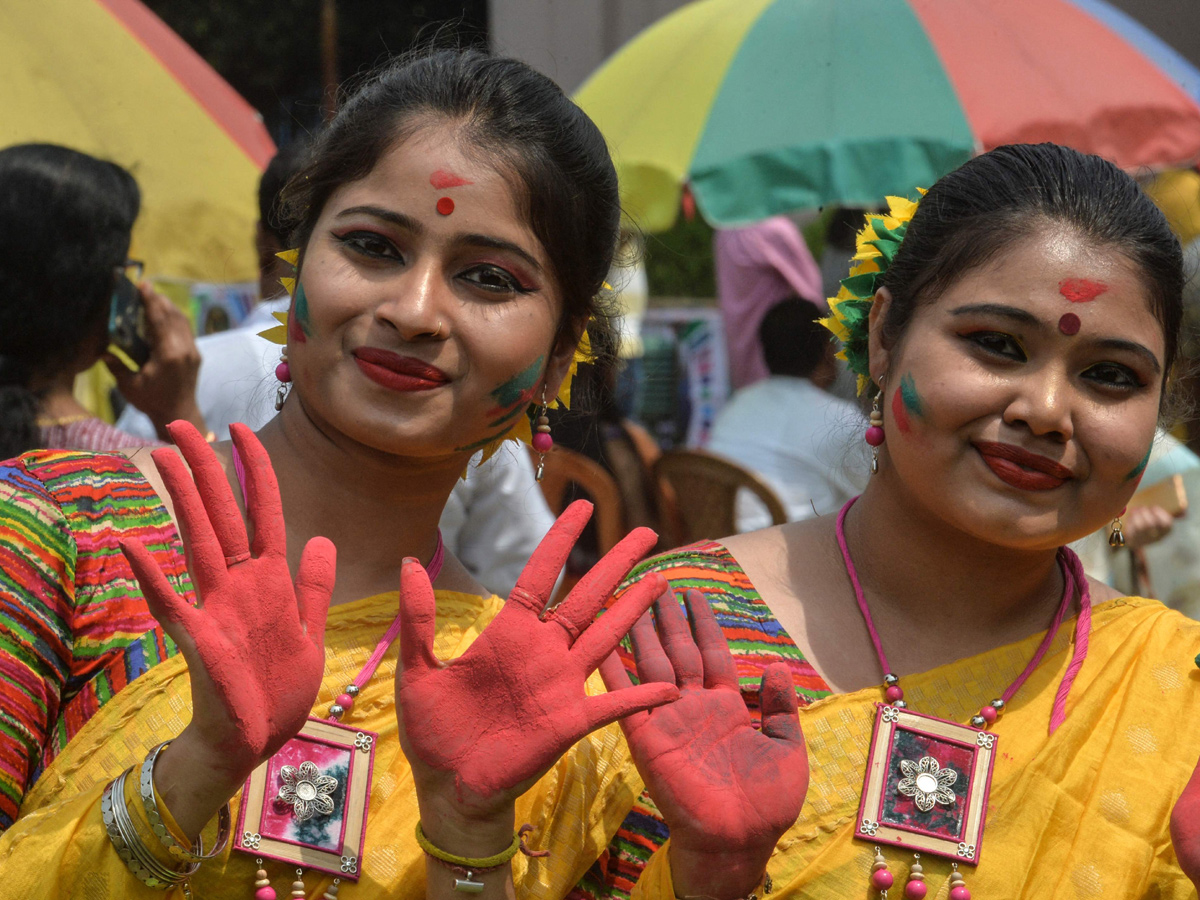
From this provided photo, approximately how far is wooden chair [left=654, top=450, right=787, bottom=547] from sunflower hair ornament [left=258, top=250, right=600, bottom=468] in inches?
85.3

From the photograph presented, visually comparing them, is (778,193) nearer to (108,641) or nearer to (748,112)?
(748,112)

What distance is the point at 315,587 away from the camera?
1.84m

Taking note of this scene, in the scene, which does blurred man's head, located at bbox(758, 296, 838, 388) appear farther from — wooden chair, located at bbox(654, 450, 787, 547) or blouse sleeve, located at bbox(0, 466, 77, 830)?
blouse sleeve, located at bbox(0, 466, 77, 830)

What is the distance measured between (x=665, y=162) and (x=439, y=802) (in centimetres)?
→ 373

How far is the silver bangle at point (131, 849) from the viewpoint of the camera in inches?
70.0

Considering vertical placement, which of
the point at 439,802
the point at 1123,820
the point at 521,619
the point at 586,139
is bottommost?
the point at 1123,820

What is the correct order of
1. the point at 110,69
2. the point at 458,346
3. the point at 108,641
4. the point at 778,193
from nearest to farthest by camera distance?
the point at 108,641, the point at 458,346, the point at 110,69, the point at 778,193

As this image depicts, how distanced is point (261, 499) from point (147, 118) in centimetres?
298

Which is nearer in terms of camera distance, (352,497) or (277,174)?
(352,497)

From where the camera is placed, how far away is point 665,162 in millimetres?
5223

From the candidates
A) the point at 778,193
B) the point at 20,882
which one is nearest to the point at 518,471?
the point at 778,193

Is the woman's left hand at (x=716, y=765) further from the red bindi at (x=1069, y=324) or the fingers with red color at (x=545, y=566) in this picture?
the red bindi at (x=1069, y=324)

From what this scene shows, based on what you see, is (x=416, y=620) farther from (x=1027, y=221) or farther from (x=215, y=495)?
(x=1027, y=221)

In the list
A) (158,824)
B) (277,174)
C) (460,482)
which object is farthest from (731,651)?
(277,174)
